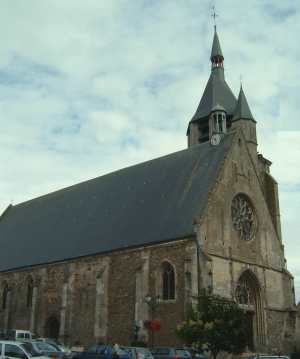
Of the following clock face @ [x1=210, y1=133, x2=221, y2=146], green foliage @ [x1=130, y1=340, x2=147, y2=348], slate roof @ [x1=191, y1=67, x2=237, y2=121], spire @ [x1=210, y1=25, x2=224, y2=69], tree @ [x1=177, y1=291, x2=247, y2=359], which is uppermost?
spire @ [x1=210, y1=25, x2=224, y2=69]

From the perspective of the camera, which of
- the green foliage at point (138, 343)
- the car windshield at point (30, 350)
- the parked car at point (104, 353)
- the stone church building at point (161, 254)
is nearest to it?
the car windshield at point (30, 350)

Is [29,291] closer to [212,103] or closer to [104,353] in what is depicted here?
[104,353]

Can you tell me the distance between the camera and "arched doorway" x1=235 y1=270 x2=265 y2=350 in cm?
2834

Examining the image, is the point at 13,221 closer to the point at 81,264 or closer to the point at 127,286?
the point at 81,264

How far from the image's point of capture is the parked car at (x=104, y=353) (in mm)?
19656

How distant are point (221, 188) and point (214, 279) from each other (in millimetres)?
5211

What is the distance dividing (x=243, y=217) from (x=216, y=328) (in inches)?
452

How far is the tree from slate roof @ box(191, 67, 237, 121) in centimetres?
2156

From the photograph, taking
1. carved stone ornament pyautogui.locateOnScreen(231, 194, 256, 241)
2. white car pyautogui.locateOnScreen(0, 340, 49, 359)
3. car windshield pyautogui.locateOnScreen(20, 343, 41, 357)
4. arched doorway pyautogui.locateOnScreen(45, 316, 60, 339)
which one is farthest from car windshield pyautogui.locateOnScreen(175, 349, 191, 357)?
arched doorway pyautogui.locateOnScreen(45, 316, 60, 339)

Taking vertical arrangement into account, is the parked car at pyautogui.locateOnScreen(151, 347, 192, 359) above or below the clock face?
below

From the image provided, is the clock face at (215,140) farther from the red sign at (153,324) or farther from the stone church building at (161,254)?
the red sign at (153,324)

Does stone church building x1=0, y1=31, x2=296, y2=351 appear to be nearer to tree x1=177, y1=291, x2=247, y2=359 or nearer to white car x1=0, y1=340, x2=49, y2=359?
tree x1=177, y1=291, x2=247, y2=359

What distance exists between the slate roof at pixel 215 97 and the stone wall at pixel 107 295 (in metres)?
15.5

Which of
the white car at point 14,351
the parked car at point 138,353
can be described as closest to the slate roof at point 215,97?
the parked car at point 138,353
